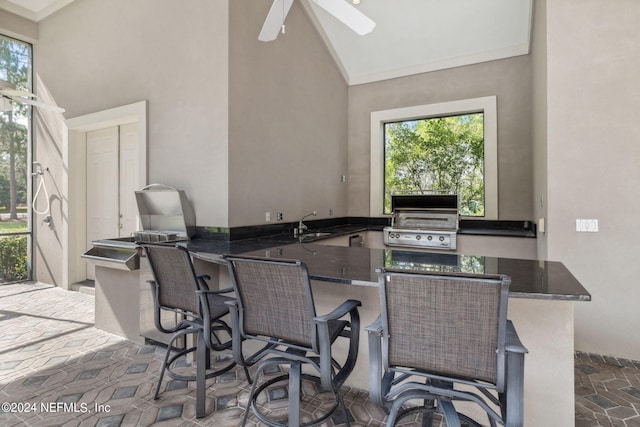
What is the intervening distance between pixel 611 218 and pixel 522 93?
2305 millimetres

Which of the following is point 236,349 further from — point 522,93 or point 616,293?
point 522,93

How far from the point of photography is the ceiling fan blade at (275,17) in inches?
87.7

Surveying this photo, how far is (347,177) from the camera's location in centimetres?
536

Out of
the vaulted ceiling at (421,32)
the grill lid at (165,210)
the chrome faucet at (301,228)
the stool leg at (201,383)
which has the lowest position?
the stool leg at (201,383)

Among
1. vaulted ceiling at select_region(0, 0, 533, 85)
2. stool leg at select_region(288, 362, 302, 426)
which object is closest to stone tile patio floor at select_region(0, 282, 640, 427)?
stool leg at select_region(288, 362, 302, 426)

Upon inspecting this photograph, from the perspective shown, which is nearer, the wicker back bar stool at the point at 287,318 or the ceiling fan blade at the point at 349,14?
the wicker back bar stool at the point at 287,318

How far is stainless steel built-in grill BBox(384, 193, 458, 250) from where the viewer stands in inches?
165

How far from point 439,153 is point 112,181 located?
4434mm

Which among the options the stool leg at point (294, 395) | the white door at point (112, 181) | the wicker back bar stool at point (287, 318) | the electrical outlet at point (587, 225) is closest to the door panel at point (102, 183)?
the white door at point (112, 181)

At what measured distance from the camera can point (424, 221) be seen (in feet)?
15.1

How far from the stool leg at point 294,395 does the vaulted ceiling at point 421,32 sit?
11.6 feet

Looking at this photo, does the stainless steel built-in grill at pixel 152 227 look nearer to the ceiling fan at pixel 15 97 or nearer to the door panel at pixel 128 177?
the door panel at pixel 128 177

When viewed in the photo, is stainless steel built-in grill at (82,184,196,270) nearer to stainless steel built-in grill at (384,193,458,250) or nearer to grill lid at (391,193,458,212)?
stainless steel built-in grill at (384,193,458,250)

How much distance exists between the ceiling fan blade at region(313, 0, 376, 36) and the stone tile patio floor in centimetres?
232
